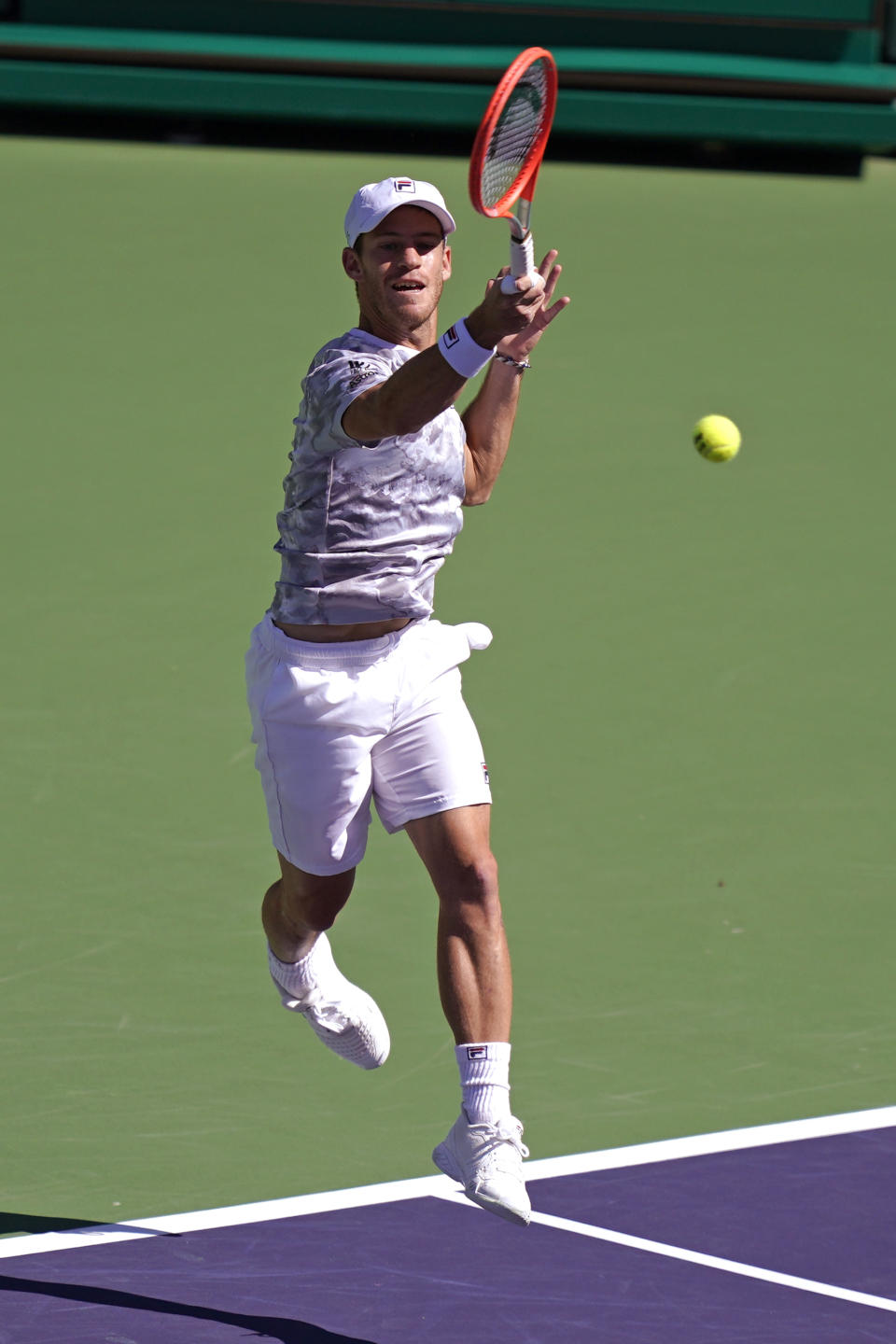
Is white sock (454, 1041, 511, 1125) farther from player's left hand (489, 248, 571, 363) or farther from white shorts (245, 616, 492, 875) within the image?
player's left hand (489, 248, 571, 363)

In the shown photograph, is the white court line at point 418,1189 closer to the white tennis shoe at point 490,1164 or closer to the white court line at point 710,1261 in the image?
the white court line at point 710,1261

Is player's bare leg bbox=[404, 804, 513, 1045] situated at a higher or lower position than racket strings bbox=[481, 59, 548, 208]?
Result: lower

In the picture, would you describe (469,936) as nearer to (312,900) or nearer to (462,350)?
(312,900)

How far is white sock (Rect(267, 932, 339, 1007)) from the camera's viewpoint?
18.9 feet

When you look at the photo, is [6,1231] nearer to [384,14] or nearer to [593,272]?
[593,272]

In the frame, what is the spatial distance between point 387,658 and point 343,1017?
108 cm

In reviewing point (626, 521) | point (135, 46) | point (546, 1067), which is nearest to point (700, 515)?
point (626, 521)

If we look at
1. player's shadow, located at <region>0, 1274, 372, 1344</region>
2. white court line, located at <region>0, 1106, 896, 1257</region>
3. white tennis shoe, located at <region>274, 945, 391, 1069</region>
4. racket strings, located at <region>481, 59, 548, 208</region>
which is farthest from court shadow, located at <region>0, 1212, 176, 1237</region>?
racket strings, located at <region>481, 59, 548, 208</region>

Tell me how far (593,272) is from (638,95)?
1952 millimetres

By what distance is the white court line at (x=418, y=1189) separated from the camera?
525 cm

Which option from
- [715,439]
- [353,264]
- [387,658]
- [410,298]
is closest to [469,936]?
[387,658]

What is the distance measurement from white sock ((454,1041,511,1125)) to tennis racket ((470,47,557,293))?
5.76ft

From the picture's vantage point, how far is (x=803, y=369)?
470 inches

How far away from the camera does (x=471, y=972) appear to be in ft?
16.8
